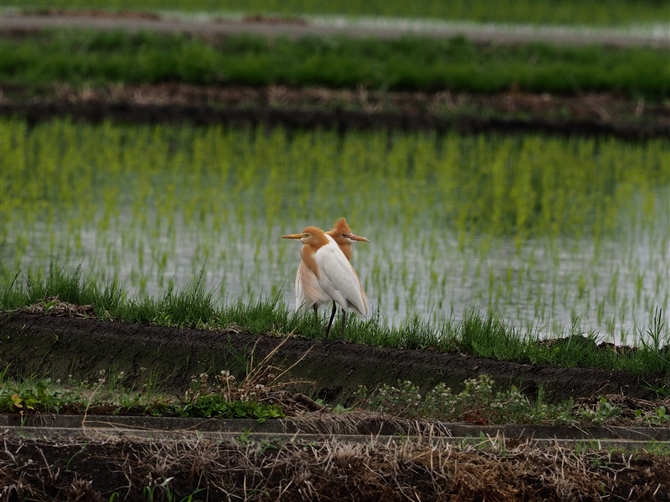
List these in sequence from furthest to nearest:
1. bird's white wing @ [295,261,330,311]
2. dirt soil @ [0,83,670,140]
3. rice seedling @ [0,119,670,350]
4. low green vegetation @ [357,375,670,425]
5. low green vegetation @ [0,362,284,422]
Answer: dirt soil @ [0,83,670,140]
rice seedling @ [0,119,670,350]
bird's white wing @ [295,261,330,311]
low green vegetation @ [357,375,670,425]
low green vegetation @ [0,362,284,422]

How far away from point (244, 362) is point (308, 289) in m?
0.53

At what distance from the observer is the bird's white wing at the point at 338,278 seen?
5.87 meters

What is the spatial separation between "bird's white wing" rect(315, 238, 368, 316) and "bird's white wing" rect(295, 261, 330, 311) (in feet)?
0.15

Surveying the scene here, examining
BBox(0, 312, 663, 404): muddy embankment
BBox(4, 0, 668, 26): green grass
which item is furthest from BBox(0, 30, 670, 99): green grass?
BBox(0, 312, 663, 404): muddy embankment

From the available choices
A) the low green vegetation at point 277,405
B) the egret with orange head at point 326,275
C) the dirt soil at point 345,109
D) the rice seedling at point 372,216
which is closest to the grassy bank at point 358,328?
the rice seedling at point 372,216

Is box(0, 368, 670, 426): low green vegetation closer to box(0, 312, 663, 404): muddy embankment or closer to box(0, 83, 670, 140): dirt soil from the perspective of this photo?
box(0, 312, 663, 404): muddy embankment

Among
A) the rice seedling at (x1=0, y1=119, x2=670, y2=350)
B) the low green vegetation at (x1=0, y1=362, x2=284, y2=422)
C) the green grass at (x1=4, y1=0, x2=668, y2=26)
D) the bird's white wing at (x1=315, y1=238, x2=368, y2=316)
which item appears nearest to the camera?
the low green vegetation at (x1=0, y1=362, x2=284, y2=422)

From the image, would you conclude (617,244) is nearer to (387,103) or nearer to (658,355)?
(658,355)

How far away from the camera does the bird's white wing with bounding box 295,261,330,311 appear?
19.7 ft

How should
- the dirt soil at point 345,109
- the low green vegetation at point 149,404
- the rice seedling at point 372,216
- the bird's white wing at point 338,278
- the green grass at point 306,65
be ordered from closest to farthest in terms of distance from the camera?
the low green vegetation at point 149,404 < the bird's white wing at point 338,278 < the rice seedling at point 372,216 < the dirt soil at point 345,109 < the green grass at point 306,65

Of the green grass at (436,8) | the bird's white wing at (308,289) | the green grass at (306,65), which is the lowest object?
the bird's white wing at (308,289)

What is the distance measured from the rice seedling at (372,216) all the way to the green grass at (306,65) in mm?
2311

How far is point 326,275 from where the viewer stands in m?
5.92

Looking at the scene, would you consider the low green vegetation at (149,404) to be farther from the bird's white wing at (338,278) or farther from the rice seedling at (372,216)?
the rice seedling at (372,216)
